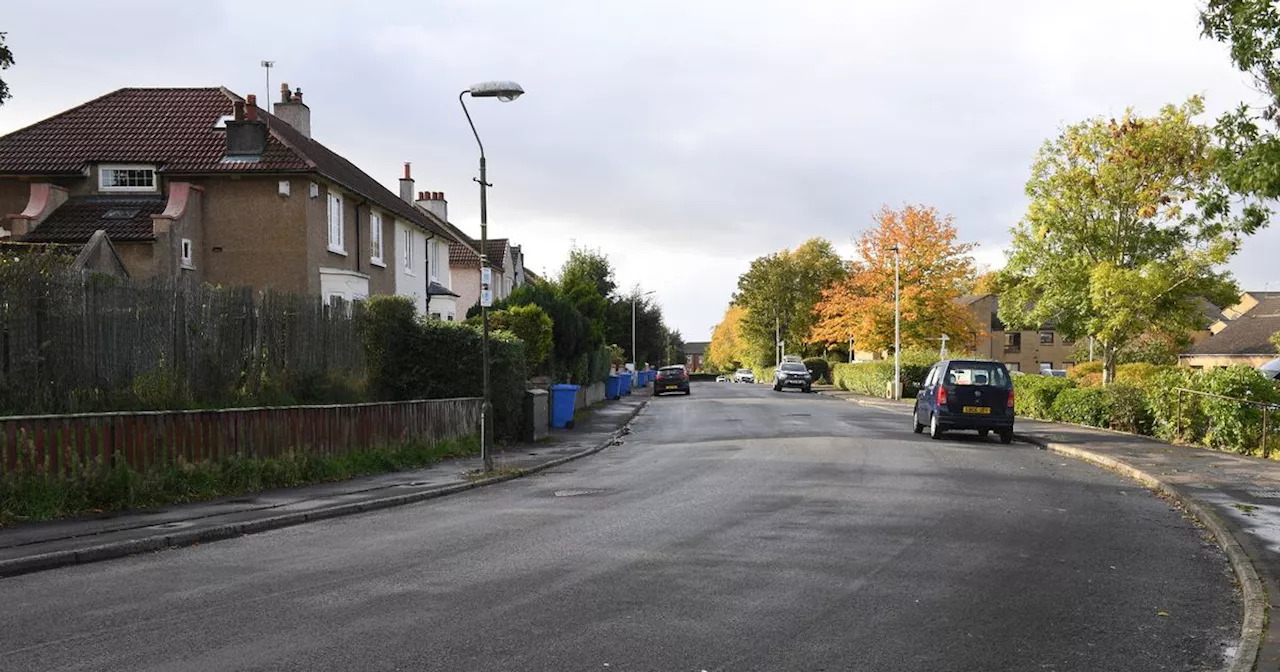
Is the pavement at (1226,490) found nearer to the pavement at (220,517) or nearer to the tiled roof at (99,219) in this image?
the pavement at (220,517)

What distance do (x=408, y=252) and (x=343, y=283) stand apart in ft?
26.2

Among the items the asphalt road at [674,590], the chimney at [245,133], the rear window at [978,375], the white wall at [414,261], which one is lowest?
the asphalt road at [674,590]

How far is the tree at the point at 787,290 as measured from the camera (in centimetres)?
8506

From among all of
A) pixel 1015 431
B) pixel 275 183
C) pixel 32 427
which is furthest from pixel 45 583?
pixel 1015 431

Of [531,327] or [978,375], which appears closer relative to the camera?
[978,375]

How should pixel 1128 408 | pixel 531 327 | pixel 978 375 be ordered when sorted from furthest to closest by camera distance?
pixel 531 327
pixel 1128 408
pixel 978 375

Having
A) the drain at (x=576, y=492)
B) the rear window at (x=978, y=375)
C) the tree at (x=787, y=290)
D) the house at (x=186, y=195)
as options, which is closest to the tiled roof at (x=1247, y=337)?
the tree at (x=787, y=290)

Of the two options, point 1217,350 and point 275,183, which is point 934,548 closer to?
point 275,183

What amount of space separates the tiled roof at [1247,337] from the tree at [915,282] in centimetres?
1995

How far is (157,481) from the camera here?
11852mm

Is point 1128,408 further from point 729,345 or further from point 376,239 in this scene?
point 729,345

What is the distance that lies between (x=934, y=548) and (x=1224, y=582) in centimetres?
228

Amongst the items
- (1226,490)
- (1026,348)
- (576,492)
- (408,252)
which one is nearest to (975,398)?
(1226,490)

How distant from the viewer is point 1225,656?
5.80 meters
